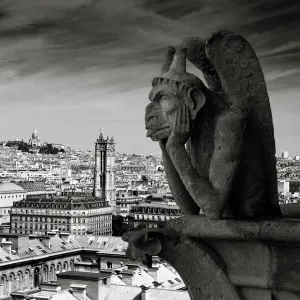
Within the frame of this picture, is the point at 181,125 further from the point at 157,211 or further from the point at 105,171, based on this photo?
the point at 105,171

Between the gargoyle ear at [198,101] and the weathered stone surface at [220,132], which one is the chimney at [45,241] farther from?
the gargoyle ear at [198,101]

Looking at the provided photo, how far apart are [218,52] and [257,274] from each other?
105cm

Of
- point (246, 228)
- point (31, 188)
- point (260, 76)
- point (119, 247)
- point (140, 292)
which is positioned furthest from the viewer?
point (31, 188)

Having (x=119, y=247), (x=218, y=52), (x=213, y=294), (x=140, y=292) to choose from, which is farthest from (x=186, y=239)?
(x=119, y=247)

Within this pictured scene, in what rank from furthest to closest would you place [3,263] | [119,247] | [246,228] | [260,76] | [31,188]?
[31,188], [119,247], [3,263], [260,76], [246,228]

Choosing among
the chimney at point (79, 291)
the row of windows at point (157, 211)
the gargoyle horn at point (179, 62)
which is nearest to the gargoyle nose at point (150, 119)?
the gargoyle horn at point (179, 62)

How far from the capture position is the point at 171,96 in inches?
124

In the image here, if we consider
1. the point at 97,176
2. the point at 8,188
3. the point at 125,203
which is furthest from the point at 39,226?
the point at 97,176

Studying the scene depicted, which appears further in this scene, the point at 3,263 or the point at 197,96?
the point at 3,263

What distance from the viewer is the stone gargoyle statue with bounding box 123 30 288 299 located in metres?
3.05

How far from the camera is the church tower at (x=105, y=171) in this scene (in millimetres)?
95312

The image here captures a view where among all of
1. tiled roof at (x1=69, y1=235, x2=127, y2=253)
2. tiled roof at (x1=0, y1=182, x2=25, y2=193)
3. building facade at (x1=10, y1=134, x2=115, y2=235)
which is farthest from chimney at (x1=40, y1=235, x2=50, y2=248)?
tiled roof at (x1=0, y1=182, x2=25, y2=193)

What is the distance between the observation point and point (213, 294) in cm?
307

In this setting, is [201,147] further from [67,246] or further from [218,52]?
[67,246]
